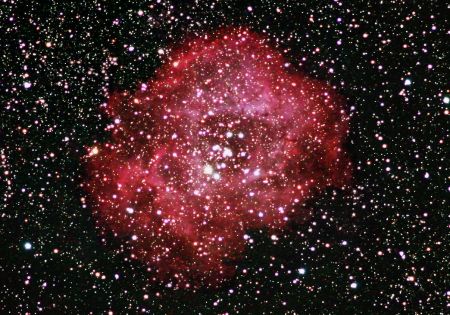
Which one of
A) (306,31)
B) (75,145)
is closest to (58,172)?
(75,145)

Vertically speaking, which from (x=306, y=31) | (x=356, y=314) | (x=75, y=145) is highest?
(x=306, y=31)

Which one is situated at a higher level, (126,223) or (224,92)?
(224,92)

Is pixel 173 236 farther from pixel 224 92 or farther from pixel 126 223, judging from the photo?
pixel 224 92
